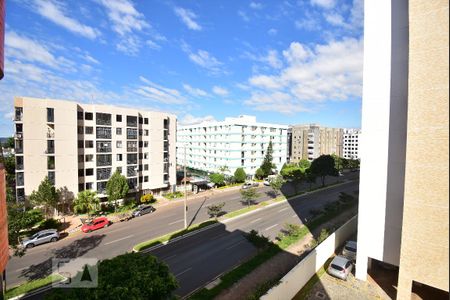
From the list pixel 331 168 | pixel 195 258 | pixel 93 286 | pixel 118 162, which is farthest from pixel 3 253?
pixel 331 168

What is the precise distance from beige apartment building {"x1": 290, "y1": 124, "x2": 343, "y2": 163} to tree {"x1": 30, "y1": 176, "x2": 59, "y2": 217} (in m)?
86.2

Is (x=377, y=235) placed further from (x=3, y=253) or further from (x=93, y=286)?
(x=3, y=253)

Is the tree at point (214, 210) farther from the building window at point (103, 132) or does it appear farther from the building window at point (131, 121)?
the building window at point (103, 132)

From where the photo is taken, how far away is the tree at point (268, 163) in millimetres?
63594

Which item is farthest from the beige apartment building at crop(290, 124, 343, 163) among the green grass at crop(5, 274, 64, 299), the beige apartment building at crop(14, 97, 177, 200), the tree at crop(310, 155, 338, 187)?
the green grass at crop(5, 274, 64, 299)

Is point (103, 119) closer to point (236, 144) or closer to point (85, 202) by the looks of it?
point (85, 202)

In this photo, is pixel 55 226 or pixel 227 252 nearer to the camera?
pixel 227 252

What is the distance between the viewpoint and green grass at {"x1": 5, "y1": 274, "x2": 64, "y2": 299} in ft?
56.0

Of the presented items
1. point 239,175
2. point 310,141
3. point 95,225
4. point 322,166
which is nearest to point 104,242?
point 95,225

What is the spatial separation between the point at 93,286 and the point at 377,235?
676 inches

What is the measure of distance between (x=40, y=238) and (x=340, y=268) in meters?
29.9

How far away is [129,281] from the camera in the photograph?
1085 cm

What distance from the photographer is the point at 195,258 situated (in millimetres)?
21766

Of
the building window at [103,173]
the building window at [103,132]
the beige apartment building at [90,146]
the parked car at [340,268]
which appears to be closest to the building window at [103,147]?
the beige apartment building at [90,146]
